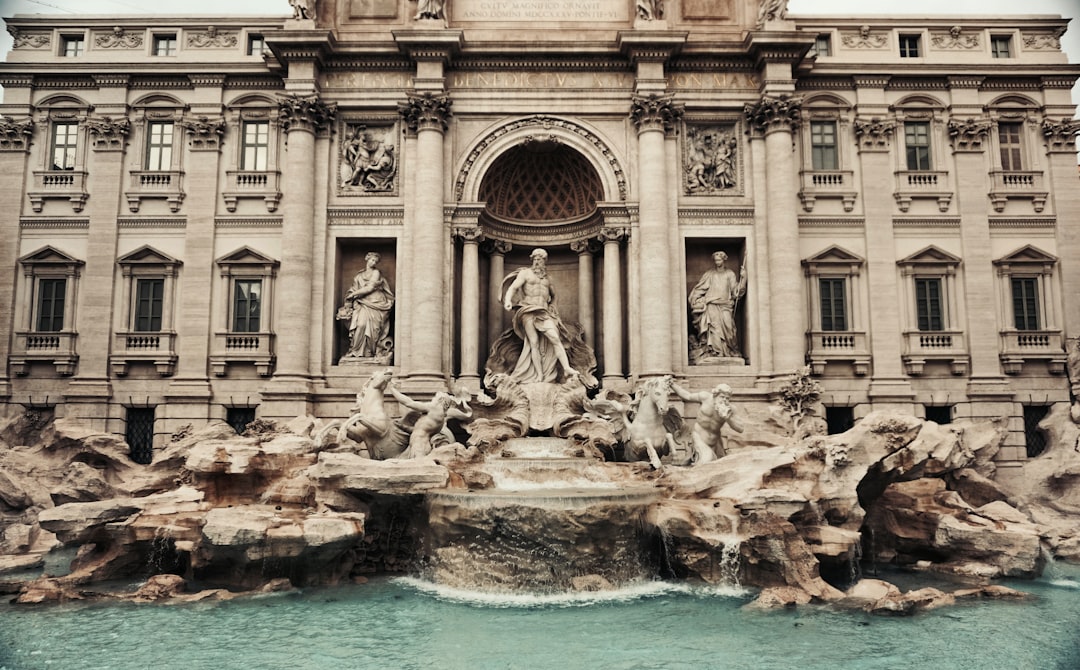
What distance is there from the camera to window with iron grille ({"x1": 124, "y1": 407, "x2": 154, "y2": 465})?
2114 cm

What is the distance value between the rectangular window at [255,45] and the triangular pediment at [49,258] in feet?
27.3

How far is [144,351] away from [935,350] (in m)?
23.5

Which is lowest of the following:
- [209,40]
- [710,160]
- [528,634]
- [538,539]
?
[528,634]

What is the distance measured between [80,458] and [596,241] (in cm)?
1591

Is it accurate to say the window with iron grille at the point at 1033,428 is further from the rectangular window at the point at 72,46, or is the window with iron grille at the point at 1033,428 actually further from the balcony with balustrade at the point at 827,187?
the rectangular window at the point at 72,46

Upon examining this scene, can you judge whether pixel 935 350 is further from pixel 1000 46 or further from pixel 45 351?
pixel 45 351

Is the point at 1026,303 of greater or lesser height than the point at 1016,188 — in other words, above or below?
below

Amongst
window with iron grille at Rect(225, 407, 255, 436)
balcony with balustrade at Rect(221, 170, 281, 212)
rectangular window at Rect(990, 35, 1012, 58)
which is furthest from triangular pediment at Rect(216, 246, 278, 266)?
rectangular window at Rect(990, 35, 1012, 58)

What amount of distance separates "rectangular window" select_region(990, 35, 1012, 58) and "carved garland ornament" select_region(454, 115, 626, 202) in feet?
42.0

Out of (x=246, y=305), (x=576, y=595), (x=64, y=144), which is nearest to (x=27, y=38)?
(x=64, y=144)

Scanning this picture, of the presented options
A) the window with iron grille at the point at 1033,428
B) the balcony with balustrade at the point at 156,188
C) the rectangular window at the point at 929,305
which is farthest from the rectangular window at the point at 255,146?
the window with iron grille at the point at 1033,428

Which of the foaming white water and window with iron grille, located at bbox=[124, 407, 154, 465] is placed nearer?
the foaming white water

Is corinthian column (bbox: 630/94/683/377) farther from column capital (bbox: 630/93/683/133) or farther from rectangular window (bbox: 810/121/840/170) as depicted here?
rectangular window (bbox: 810/121/840/170)

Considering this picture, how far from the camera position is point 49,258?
849 inches
